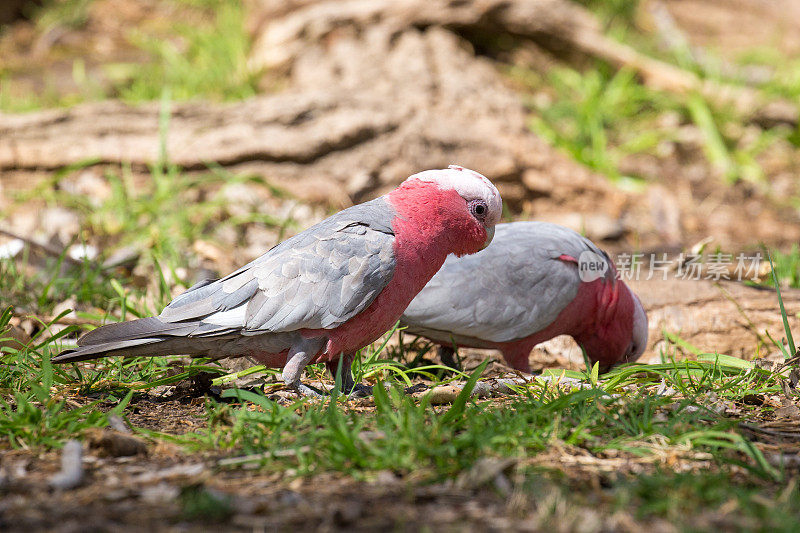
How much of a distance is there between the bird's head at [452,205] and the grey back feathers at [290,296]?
12 cm

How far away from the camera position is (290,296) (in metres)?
2.75

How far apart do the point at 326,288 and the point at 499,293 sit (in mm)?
1278

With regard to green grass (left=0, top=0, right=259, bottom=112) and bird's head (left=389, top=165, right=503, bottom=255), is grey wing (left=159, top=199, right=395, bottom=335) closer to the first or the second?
bird's head (left=389, top=165, right=503, bottom=255)

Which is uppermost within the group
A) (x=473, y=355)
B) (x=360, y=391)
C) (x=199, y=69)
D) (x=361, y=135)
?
(x=199, y=69)

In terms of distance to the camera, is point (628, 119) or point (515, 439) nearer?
point (515, 439)

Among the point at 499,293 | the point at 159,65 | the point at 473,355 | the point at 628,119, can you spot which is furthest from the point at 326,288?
the point at 159,65

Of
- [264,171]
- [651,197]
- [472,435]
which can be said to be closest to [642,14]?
[651,197]

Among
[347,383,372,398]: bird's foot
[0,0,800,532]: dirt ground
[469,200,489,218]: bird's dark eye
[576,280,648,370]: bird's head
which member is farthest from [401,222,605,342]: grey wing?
[469,200,489,218]: bird's dark eye

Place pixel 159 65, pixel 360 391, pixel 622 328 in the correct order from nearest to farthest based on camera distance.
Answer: pixel 360 391, pixel 622 328, pixel 159 65

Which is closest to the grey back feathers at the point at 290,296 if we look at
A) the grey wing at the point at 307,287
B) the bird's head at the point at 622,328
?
the grey wing at the point at 307,287

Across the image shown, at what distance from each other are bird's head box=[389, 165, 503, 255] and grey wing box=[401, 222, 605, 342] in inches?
30.9

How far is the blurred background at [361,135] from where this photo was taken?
15.1ft

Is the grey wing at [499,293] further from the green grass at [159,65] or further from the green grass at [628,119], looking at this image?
the green grass at [159,65]

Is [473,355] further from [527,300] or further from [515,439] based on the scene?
[515,439]
